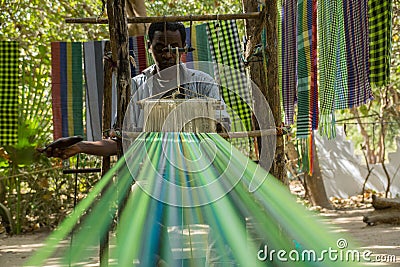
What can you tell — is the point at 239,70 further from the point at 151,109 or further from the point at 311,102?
the point at 151,109

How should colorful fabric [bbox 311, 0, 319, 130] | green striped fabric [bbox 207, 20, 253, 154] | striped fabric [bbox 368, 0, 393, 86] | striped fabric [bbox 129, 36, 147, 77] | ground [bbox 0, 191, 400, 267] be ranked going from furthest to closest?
1. striped fabric [bbox 129, 36, 147, 77]
2. ground [bbox 0, 191, 400, 267]
3. green striped fabric [bbox 207, 20, 253, 154]
4. colorful fabric [bbox 311, 0, 319, 130]
5. striped fabric [bbox 368, 0, 393, 86]

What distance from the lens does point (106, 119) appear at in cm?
394

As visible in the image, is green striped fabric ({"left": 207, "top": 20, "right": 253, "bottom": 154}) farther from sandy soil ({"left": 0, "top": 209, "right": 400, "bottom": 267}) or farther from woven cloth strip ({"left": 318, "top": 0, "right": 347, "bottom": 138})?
sandy soil ({"left": 0, "top": 209, "right": 400, "bottom": 267})

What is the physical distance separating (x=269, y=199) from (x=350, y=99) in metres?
0.98

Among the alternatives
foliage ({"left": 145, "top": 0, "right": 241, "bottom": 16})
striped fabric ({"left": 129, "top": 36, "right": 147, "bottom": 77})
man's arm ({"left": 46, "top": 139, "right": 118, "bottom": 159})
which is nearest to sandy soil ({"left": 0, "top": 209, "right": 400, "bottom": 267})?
striped fabric ({"left": 129, "top": 36, "right": 147, "bottom": 77})

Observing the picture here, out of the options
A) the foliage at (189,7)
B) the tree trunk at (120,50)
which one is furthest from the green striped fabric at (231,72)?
the foliage at (189,7)

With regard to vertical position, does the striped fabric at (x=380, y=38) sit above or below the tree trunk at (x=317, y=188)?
above

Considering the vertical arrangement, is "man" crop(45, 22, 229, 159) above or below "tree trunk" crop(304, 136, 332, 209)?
above

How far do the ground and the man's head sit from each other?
2322mm

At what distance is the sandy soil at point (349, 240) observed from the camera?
5.58 metres

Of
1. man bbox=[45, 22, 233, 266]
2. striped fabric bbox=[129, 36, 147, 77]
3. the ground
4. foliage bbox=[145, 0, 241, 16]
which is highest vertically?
foliage bbox=[145, 0, 241, 16]

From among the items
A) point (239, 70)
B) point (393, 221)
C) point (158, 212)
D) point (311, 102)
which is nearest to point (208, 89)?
point (158, 212)

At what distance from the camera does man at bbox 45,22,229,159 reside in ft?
11.6

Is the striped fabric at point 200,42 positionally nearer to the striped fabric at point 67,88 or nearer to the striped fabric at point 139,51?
the striped fabric at point 139,51
